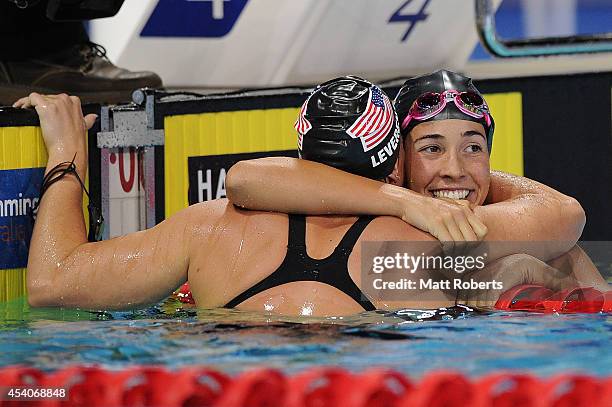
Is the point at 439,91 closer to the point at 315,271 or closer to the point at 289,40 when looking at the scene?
the point at 315,271

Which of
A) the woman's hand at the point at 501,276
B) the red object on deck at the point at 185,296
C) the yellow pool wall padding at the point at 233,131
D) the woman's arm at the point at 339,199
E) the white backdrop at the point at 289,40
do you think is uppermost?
the white backdrop at the point at 289,40

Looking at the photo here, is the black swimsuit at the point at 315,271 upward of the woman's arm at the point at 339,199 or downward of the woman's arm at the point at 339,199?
downward

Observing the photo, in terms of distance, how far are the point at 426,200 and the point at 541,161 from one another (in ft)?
5.18

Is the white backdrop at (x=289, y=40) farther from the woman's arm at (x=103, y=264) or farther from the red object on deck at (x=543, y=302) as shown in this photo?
the red object on deck at (x=543, y=302)

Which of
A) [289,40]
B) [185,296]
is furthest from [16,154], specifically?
[289,40]

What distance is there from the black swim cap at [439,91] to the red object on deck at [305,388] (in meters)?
1.52

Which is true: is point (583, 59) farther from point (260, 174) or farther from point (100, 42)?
point (260, 174)

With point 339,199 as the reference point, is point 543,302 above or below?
below

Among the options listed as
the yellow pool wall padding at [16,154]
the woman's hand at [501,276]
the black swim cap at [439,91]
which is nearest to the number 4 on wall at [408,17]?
the black swim cap at [439,91]

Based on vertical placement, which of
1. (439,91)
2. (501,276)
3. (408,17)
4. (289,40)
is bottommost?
(501,276)

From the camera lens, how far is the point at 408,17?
23.2 ft

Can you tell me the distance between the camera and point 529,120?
4.44m

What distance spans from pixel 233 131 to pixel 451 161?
4.24 feet

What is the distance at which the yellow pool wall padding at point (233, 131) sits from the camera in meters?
4.41
